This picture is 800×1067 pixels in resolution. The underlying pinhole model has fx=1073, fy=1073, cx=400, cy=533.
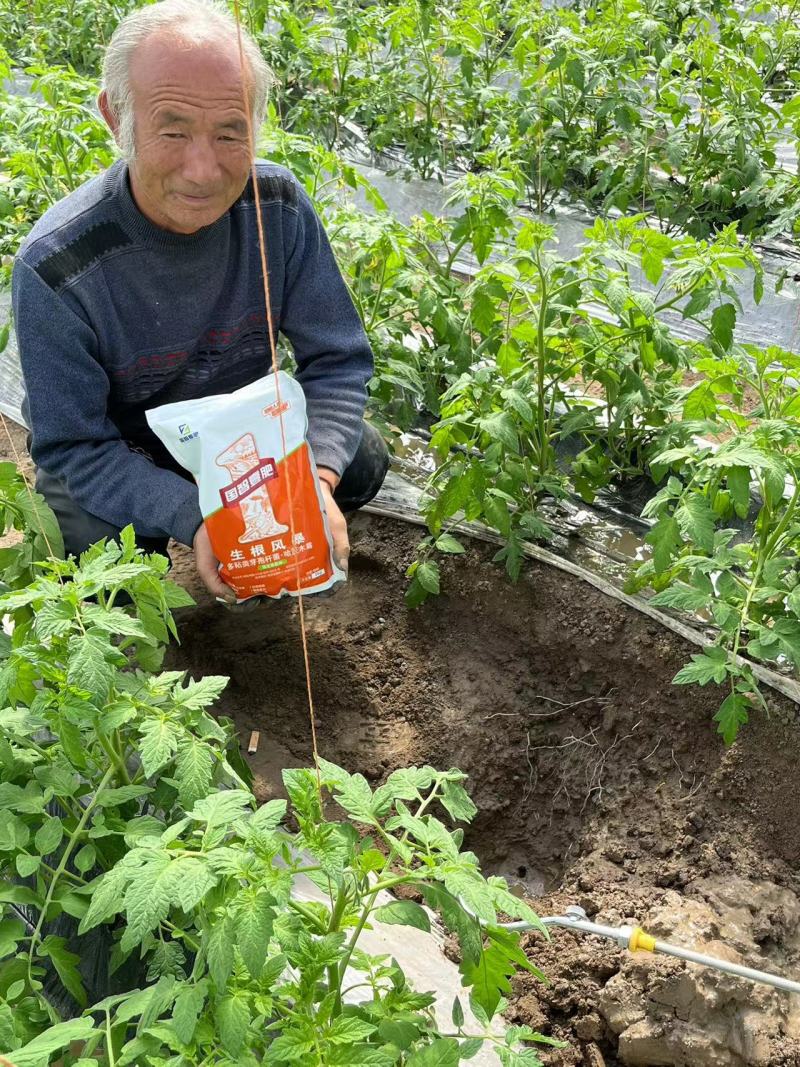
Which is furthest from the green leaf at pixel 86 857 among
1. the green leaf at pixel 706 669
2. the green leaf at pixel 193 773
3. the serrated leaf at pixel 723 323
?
the serrated leaf at pixel 723 323

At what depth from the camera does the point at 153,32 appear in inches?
63.2

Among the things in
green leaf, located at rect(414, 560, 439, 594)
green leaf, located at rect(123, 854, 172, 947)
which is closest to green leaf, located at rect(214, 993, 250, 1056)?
green leaf, located at rect(123, 854, 172, 947)

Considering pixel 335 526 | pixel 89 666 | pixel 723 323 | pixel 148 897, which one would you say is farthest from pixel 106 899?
pixel 723 323

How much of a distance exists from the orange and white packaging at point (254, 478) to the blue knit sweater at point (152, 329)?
0.53ft

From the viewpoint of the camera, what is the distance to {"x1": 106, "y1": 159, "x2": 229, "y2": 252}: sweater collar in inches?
72.4

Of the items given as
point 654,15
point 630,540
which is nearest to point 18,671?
point 630,540

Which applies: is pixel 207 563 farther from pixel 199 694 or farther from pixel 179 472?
pixel 199 694

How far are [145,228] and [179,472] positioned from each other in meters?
0.56

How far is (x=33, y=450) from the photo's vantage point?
195cm

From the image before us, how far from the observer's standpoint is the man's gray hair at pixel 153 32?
1.60 m

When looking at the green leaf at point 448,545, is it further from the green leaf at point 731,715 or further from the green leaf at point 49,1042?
the green leaf at point 49,1042

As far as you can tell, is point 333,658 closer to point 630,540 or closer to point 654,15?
point 630,540

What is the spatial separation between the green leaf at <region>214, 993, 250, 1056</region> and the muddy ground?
0.75 metres

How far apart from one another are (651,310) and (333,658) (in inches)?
39.3
